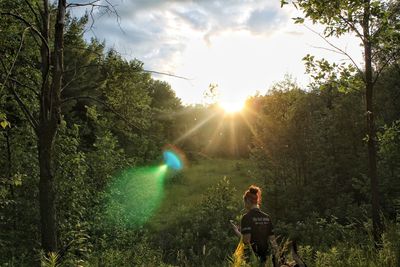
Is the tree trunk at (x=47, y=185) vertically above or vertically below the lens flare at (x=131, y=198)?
above

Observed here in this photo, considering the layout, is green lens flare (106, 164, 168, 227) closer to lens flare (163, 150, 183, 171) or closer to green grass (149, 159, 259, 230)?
green grass (149, 159, 259, 230)

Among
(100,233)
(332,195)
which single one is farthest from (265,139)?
(100,233)

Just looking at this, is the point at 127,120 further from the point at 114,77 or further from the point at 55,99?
the point at 55,99

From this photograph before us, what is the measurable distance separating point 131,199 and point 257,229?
17.2 meters

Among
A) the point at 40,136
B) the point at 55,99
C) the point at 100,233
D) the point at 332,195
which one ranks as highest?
the point at 55,99

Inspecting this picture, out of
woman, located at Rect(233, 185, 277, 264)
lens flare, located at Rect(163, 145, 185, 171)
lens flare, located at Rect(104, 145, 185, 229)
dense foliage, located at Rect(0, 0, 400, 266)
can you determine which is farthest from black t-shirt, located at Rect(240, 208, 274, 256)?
lens flare, located at Rect(163, 145, 185, 171)

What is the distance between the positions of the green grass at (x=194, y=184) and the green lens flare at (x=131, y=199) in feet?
2.03

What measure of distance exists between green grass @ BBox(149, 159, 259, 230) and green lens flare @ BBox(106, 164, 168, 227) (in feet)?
2.03

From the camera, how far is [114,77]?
9047mm

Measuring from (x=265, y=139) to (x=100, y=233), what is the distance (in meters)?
8.32

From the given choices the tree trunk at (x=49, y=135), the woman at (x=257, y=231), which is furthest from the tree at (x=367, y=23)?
the tree trunk at (x=49, y=135)

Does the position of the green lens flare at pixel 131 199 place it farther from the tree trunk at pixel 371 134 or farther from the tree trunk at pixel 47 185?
the tree trunk at pixel 371 134

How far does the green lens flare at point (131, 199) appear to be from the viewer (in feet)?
61.4

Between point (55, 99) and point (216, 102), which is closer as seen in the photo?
point (55, 99)
